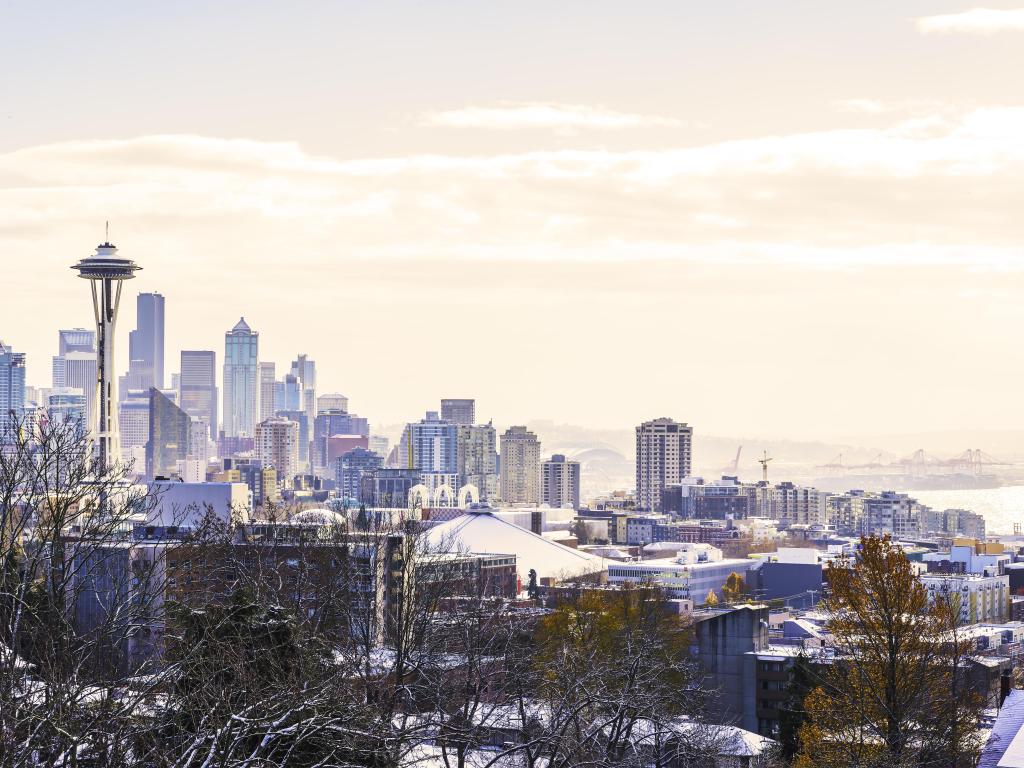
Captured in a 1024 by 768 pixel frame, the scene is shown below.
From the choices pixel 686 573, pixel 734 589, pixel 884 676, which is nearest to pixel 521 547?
pixel 734 589

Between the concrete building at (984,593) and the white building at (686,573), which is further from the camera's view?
the white building at (686,573)

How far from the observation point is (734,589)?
104188 millimetres

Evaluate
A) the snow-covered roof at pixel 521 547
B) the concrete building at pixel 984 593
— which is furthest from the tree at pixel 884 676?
the snow-covered roof at pixel 521 547

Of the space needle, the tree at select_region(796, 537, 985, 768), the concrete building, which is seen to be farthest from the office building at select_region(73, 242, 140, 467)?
the tree at select_region(796, 537, 985, 768)

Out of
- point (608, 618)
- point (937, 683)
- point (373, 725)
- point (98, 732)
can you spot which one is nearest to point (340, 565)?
point (937, 683)

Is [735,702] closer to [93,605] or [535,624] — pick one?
[535,624]

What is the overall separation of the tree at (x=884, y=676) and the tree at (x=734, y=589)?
73.8m

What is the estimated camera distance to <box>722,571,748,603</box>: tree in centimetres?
9931

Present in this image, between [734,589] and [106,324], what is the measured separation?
128 ft

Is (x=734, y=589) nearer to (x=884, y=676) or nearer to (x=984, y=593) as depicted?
(x=984, y=593)

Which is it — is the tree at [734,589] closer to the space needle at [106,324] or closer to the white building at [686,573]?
the white building at [686,573]

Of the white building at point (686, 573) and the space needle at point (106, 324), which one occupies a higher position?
the space needle at point (106, 324)

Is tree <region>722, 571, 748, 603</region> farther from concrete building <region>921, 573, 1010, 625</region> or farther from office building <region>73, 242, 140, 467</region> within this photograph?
office building <region>73, 242, 140, 467</region>

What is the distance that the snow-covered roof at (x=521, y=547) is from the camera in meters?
95.7
